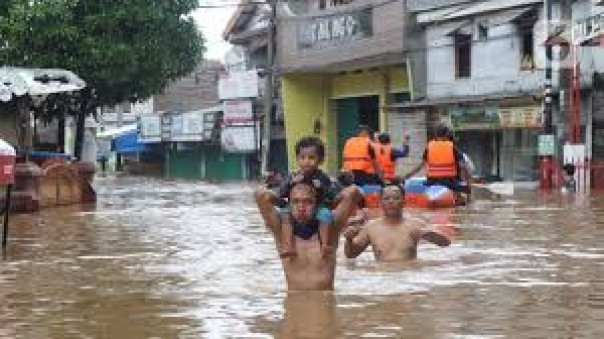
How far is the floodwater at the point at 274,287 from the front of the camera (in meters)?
6.82

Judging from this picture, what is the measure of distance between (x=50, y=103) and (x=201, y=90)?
26.9 meters

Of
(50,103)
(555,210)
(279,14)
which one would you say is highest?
(279,14)

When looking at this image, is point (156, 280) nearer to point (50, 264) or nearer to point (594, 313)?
point (50, 264)

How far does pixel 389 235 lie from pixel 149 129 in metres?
45.7

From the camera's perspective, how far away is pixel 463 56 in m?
31.8

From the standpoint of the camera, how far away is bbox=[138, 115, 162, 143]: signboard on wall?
54.0 m

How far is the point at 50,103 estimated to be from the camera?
3100 cm

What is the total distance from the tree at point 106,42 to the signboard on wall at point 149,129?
1971cm

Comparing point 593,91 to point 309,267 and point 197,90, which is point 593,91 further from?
point 197,90

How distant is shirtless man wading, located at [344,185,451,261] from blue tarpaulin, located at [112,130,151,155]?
4808 centimetres

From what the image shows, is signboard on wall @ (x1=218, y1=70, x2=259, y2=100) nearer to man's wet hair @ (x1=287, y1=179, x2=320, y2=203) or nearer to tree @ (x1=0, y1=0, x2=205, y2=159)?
tree @ (x1=0, y1=0, x2=205, y2=159)

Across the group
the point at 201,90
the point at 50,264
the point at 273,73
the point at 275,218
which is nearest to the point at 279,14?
the point at 273,73

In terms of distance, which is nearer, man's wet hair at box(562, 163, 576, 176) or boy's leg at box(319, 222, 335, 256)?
boy's leg at box(319, 222, 335, 256)

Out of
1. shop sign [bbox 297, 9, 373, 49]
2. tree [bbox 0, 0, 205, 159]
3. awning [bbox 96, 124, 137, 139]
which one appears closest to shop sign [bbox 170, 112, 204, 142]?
awning [bbox 96, 124, 137, 139]
